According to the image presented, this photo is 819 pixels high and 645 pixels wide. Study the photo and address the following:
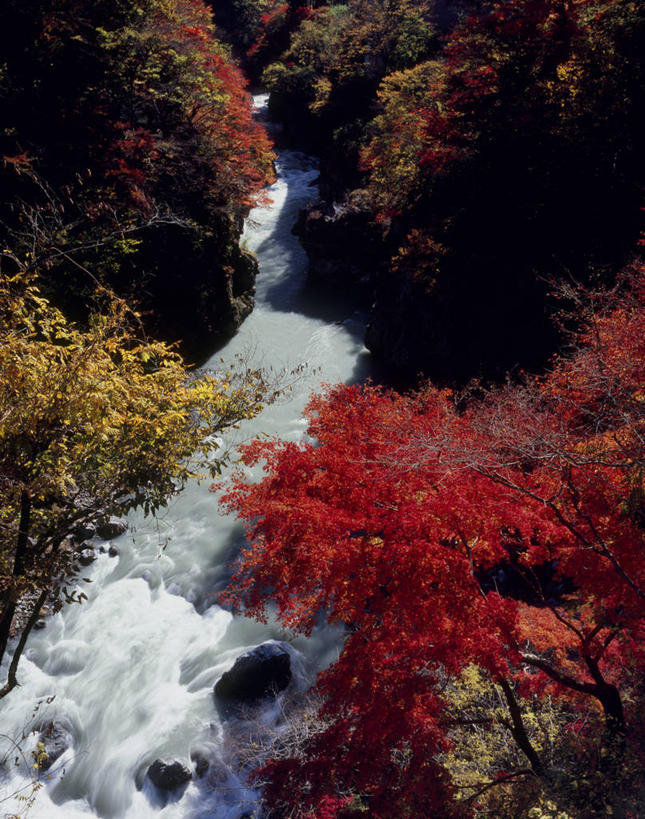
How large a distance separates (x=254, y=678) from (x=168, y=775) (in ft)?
6.77

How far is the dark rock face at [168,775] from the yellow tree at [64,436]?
15.9 feet

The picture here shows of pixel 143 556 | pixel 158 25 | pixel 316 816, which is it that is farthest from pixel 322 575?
pixel 158 25

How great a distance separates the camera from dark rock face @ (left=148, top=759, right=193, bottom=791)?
797 cm

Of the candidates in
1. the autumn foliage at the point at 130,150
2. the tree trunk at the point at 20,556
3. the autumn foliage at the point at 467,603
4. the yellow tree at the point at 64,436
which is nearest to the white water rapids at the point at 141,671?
the autumn foliage at the point at 467,603

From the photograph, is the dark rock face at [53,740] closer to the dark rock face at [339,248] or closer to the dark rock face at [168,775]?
the dark rock face at [168,775]

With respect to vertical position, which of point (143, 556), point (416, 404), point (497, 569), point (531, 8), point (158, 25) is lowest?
point (143, 556)

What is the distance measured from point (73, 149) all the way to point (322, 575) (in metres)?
13.2

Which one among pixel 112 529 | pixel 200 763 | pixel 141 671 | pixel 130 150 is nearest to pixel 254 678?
pixel 200 763

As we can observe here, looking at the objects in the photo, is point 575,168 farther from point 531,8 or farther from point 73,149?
point 73,149

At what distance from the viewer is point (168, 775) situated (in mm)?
7996

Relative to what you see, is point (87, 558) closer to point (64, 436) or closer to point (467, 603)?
point (64, 436)

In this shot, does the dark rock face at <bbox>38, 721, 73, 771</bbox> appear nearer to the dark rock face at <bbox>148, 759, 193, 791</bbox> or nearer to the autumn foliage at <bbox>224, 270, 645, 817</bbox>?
the dark rock face at <bbox>148, 759, 193, 791</bbox>

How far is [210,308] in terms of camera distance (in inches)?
650

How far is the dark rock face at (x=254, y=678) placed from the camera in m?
9.09
